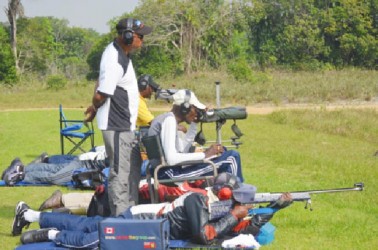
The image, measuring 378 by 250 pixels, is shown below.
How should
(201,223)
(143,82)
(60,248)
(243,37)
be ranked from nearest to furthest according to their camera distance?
(201,223)
(60,248)
(143,82)
(243,37)

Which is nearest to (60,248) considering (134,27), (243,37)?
(134,27)

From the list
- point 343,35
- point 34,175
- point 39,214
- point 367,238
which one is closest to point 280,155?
point 34,175

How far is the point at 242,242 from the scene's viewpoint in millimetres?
5293

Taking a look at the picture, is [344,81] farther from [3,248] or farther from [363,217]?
[3,248]

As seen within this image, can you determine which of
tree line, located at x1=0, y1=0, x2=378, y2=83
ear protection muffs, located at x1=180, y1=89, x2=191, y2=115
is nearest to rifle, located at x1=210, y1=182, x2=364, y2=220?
ear protection muffs, located at x1=180, y1=89, x2=191, y2=115

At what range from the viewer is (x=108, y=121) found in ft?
18.7

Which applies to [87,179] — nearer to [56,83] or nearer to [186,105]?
[186,105]

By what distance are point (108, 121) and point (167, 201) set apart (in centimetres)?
84

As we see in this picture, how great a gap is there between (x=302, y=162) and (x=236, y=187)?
504 centimetres

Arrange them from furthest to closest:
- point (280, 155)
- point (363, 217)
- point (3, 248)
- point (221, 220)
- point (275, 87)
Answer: point (275, 87), point (280, 155), point (363, 217), point (3, 248), point (221, 220)

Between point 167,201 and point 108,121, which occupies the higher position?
point 108,121

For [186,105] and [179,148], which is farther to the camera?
[179,148]

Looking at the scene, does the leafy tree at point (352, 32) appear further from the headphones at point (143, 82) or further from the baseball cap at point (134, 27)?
the baseball cap at point (134, 27)

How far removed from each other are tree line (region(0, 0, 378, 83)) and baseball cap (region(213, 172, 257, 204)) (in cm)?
2762
